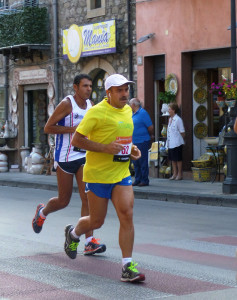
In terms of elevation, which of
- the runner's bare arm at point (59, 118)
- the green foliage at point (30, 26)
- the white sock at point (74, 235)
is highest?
the green foliage at point (30, 26)

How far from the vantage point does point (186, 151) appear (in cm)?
2077

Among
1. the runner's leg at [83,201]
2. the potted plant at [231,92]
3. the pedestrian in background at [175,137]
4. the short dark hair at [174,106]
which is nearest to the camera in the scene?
the runner's leg at [83,201]

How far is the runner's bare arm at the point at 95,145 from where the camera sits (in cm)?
779

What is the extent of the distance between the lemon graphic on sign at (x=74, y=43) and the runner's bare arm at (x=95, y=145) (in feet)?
53.6

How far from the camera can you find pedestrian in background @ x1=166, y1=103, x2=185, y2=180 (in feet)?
65.1

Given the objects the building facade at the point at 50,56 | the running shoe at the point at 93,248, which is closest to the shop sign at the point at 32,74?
the building facade at the point at 50,56

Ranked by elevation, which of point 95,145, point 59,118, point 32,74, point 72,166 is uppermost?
point 32,74

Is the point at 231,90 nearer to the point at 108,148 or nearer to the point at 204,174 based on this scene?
the point at 204,174

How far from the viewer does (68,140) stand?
31.6ft

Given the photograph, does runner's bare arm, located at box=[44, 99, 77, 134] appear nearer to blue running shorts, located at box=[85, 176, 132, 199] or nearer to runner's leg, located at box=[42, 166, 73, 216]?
runner's leg, located at box=[42, 166, 73, 216]

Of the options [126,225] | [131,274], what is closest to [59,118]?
[126,225]

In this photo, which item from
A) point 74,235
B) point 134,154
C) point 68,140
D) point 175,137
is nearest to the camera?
point 134,154

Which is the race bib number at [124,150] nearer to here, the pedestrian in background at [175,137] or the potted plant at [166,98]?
the pedestrian in background at [175,137]

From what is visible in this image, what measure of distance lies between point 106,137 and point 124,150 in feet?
0.68
